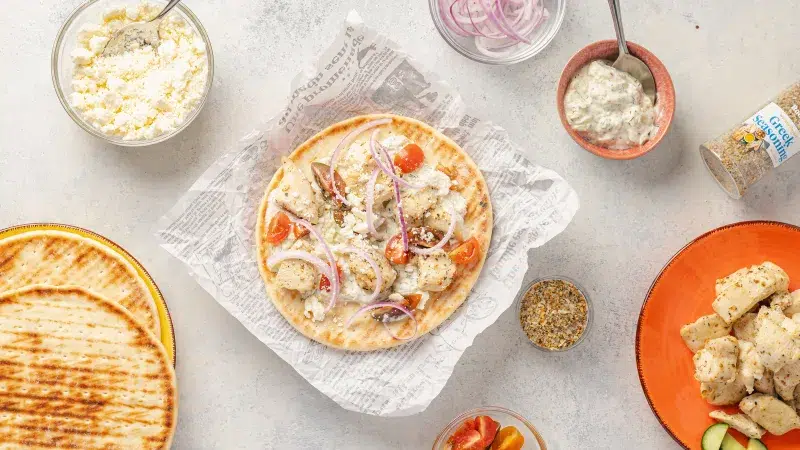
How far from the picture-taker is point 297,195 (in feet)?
13.3

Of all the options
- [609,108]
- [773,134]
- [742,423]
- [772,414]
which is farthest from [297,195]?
[772,414]

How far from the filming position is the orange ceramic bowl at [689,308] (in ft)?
13.7

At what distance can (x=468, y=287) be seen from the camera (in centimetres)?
417

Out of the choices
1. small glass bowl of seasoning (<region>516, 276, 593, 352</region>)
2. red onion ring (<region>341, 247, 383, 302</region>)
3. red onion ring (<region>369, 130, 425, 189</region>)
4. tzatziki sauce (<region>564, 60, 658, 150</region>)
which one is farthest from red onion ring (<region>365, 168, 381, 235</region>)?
tzatziki sauce (<region>564, 60, 658, 150</region>)

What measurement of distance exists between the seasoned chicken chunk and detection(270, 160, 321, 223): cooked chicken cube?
219 centimetres

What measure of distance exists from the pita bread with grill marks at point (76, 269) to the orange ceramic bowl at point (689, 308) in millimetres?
2760

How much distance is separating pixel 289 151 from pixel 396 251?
0.86 metres

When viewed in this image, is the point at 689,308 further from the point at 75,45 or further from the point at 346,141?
the point at 75,45

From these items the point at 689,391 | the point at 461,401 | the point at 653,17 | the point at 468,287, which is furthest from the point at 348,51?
the point at 689,391

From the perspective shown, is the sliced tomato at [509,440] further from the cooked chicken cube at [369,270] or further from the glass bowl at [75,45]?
the glass bowl at [75,45]

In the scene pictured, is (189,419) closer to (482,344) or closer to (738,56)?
(482,344)

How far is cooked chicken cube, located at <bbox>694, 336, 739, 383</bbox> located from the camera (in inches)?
158

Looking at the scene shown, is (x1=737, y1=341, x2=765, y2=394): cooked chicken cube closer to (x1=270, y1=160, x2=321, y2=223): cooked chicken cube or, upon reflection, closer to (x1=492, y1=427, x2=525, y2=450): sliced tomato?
(x1=492, y1=427, x2=525, y2=450): sliced tomato

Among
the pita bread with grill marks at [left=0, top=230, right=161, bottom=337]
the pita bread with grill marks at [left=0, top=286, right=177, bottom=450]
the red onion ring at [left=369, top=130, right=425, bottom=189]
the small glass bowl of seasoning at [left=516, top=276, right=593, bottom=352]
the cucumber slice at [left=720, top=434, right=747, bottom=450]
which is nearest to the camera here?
the pita bread with grill marks at [left=0, top=286, right=177, bottom=450]
